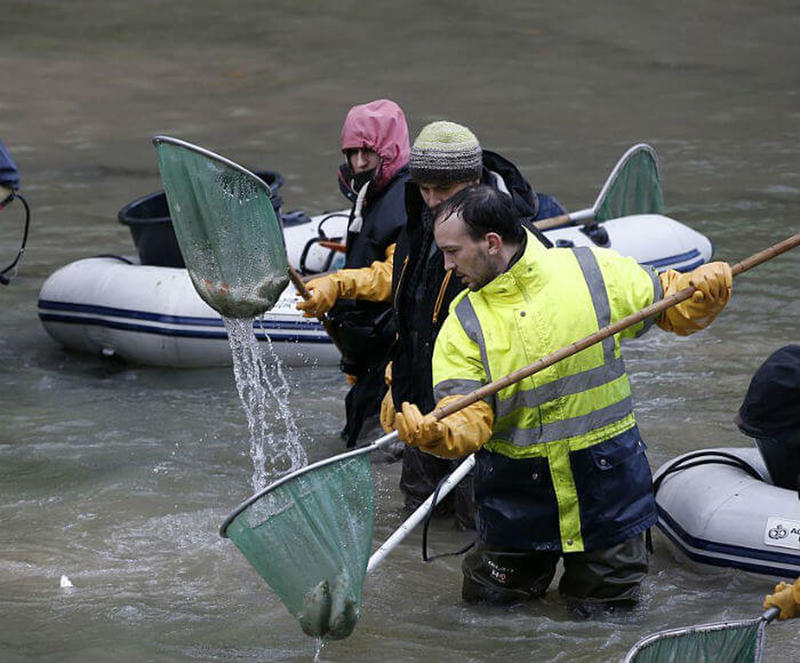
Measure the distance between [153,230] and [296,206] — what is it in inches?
117

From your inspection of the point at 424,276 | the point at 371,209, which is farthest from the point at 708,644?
the point at 371,209

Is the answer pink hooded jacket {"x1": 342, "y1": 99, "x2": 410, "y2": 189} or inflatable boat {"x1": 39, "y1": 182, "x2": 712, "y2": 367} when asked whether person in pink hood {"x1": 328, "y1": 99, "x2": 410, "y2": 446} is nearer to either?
pink hooded jacket {"x1": 342, "y1": 99, "x2": 410, "y2": 189}

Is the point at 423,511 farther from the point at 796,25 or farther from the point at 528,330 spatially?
the point at 796,25

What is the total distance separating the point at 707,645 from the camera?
361 centimetres

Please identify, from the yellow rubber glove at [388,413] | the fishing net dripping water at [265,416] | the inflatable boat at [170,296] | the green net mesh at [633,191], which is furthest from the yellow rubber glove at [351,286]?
the green net mesh at [633,191]

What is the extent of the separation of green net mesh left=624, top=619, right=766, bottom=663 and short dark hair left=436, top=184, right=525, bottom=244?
1.11m

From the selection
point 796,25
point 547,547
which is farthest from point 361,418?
point 796,25

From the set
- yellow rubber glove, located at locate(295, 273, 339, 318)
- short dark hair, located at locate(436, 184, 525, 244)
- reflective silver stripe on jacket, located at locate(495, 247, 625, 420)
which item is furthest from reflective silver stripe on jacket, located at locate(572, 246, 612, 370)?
yellow rubber glove, located at locate(295, 273, 339, 318)

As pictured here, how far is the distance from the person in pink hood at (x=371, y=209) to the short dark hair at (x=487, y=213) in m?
1.47

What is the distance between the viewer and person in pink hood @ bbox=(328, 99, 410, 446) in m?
5.39

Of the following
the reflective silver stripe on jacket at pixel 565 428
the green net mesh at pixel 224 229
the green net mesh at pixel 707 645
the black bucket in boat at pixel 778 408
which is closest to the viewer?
the green net mesh at pixel 707 645

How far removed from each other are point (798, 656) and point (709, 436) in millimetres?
2052

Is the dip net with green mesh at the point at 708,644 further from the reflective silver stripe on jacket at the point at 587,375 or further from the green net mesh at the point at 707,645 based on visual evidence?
the reflective silver stripe on jacket at the point at 587,375

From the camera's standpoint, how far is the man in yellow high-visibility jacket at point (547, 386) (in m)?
3.87
